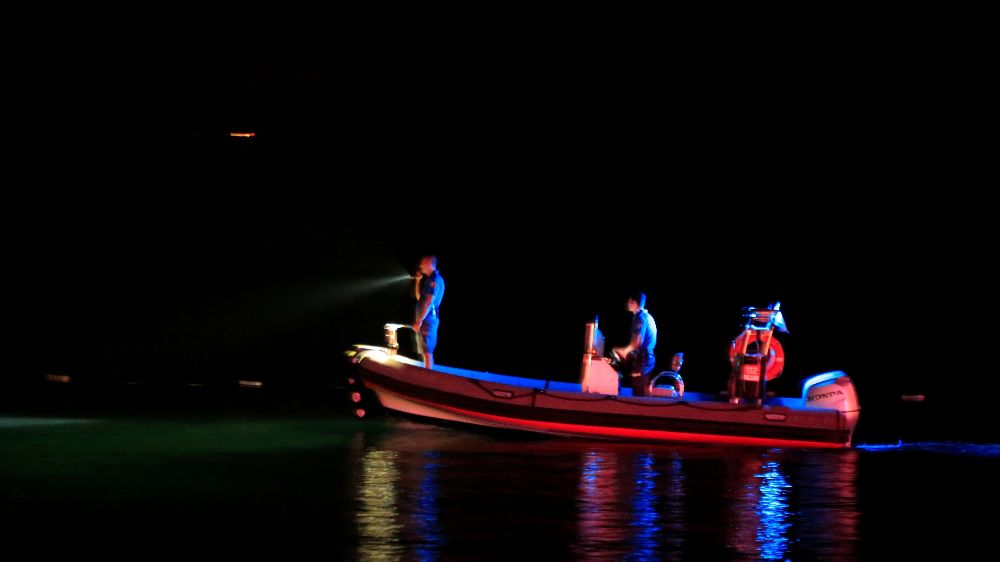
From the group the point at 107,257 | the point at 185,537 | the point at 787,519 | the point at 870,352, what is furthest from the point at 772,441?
the point at 107,257

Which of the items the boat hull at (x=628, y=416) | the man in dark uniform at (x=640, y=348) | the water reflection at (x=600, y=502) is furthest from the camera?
the man in dark uniform at (x=640, y=348)

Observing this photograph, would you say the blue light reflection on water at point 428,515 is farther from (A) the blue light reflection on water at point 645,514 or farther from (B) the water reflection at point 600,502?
(A) the blue light reflection on water at point 645,514

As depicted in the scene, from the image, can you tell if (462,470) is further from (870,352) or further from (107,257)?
(107,257)

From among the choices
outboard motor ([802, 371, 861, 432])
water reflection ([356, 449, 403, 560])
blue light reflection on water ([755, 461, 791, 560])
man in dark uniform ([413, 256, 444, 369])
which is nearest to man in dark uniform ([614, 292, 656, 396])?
outboard motor ([802, 371, 861, 432])

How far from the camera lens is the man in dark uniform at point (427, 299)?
54.7ft

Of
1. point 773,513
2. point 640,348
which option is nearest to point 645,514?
point 773,513

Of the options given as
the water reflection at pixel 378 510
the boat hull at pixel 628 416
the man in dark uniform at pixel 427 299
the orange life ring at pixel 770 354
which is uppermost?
the man in dark uniform at pixel 427 299

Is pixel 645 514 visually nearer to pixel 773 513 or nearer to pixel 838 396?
pixel 773 513

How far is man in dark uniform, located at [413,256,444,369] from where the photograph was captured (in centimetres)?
1667

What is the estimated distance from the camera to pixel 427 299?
656 inches

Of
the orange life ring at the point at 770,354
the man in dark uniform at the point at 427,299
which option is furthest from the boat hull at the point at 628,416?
the man in dark uniform at the point at 427,299

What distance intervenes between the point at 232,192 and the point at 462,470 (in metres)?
42.7

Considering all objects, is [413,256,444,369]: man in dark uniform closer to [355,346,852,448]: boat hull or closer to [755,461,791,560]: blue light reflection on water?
[355,346,852,448]: boat hull

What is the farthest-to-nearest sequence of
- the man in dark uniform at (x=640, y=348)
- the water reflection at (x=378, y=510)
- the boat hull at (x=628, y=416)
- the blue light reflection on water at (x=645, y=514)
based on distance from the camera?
the man in dark uniform at (x=640, y=348)
the boat hull at (x=628, y=416)
the blue light reflection on water at (x=645, y=514)
the water reflection at (x=378, y=510)
